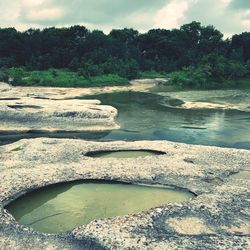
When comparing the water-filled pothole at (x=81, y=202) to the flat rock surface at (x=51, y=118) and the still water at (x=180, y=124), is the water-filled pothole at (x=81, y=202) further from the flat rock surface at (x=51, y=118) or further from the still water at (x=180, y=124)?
the flat rock surface at (x=51, y=118)

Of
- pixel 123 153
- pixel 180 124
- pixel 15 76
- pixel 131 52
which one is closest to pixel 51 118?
pixel 180 124

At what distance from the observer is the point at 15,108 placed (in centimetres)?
2858

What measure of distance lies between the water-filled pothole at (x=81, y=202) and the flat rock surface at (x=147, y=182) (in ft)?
1.16

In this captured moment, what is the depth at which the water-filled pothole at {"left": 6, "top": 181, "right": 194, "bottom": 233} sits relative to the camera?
11836 mm

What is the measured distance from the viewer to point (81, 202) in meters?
13.2

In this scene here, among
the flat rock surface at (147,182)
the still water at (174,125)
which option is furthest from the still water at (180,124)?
the flat rock surface at (147,182)

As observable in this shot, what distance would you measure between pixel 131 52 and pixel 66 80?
80.5 feet

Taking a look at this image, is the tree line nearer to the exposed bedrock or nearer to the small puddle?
the exposed bedrock

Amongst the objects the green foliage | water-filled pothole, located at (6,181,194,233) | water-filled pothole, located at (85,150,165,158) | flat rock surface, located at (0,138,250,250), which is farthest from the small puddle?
the green foliage

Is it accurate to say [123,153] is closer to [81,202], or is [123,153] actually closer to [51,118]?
[81,202]

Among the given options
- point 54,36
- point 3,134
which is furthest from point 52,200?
point 54,36

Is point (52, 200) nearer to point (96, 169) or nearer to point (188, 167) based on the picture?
point (96, 169)

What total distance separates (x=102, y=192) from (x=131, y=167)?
2.42 meters

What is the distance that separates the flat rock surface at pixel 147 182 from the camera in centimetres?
1015
